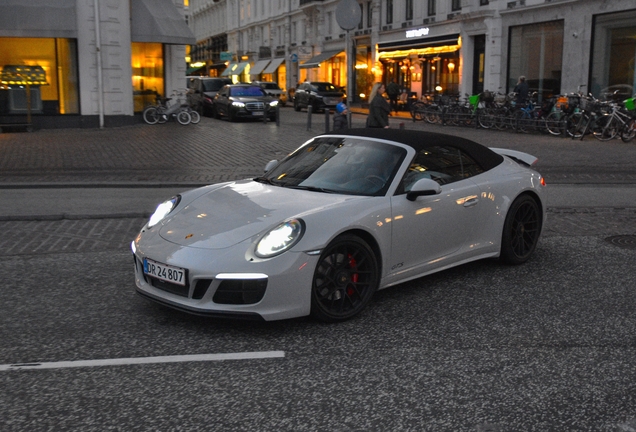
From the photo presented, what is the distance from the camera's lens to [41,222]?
928 cm

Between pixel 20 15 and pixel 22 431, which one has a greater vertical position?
pixel 20 15

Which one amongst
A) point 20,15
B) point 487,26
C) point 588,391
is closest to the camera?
point 588,391

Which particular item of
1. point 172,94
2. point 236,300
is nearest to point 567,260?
point 236,300

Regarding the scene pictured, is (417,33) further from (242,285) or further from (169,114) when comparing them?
(242,285)

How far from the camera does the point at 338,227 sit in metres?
5.18

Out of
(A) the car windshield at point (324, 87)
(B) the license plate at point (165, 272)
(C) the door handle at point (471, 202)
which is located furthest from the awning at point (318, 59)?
(B) the license plate at point (165, 272)

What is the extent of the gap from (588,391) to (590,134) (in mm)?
19096

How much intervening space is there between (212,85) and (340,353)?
107ft

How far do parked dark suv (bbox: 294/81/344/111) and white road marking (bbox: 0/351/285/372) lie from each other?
34.1 metres

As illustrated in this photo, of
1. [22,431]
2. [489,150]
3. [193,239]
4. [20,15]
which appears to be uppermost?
[20,15]

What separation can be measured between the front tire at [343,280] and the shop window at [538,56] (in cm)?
2595

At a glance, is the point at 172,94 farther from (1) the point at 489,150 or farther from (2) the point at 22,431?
(2) the point at 22,431

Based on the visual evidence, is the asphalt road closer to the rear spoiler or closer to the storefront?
the rear spoiler

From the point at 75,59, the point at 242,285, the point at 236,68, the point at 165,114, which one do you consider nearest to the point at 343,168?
the point at 242,285
